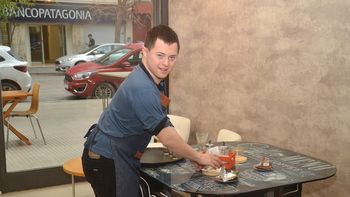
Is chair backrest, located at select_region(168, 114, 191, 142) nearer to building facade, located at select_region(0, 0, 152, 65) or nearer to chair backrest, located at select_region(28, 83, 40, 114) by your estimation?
building facade, located at select_region(0, 0, 152, 65)


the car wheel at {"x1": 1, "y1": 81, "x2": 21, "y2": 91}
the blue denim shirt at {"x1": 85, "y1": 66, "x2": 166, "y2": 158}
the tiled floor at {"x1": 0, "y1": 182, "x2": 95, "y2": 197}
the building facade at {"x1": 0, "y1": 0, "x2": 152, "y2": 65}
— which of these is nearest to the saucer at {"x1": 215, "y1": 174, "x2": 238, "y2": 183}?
the blue denim shirt at {"x1": 85, "y1": 66, "x2": 166, "y2": 158}

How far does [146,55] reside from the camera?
191cm

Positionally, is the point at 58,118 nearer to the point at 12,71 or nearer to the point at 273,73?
the point at 12,71

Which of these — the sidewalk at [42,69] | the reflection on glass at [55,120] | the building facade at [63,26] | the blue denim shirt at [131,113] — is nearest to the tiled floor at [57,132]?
the reflection on glass at [55,120]

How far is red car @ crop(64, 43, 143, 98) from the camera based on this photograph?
14.1 feet

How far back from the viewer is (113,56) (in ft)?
14.3

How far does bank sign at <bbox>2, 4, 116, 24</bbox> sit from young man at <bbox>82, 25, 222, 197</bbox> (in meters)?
2.31

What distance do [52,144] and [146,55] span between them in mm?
2884

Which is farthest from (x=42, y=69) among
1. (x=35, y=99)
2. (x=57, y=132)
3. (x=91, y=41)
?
(x=57, y=132)

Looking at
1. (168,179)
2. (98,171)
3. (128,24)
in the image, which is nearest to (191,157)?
(168,179)

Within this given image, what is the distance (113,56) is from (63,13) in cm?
71

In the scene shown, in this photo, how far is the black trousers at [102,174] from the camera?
75.5 inches

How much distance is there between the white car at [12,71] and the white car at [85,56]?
0.34 m

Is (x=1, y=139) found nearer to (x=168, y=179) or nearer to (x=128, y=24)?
(x=128, y=24)
